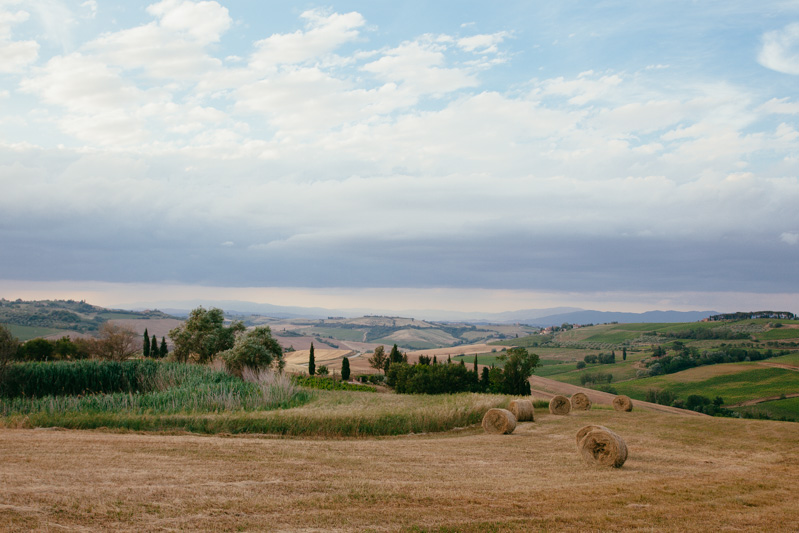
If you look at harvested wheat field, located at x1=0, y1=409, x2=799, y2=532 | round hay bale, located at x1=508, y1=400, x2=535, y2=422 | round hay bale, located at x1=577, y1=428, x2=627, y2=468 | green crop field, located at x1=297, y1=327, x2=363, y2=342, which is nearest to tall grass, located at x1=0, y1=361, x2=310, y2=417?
harvested wheat field, located at x1=0, y1=409, x2=799, y2=532

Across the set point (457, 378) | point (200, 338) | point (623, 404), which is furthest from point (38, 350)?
point (623, 404)

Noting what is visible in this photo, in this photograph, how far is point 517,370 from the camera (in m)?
43.8

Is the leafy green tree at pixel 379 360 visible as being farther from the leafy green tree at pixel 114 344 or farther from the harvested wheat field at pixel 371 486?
the harvested wheat field at pixel 371 486

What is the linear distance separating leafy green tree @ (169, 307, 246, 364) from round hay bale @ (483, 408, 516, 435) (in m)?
27.3

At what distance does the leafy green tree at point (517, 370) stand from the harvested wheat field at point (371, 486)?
26.1m

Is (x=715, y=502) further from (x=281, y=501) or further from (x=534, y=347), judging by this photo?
(x=534, y=347)

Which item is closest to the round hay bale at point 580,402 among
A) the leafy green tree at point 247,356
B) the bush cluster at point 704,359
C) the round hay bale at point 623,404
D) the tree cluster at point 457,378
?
the round hay bale at point 623,404

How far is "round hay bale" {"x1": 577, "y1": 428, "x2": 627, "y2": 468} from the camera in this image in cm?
1370

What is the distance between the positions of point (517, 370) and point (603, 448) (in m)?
30.3

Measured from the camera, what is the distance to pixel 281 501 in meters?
9.32

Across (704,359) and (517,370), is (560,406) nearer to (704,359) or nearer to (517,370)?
(517,370)

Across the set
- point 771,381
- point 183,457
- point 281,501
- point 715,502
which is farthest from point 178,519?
point 771,381

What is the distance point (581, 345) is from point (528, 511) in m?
132

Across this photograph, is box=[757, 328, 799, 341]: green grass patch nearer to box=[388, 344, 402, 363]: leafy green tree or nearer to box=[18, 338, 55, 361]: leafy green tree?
box=[388, 344, 402, 363]: leafy green tree
